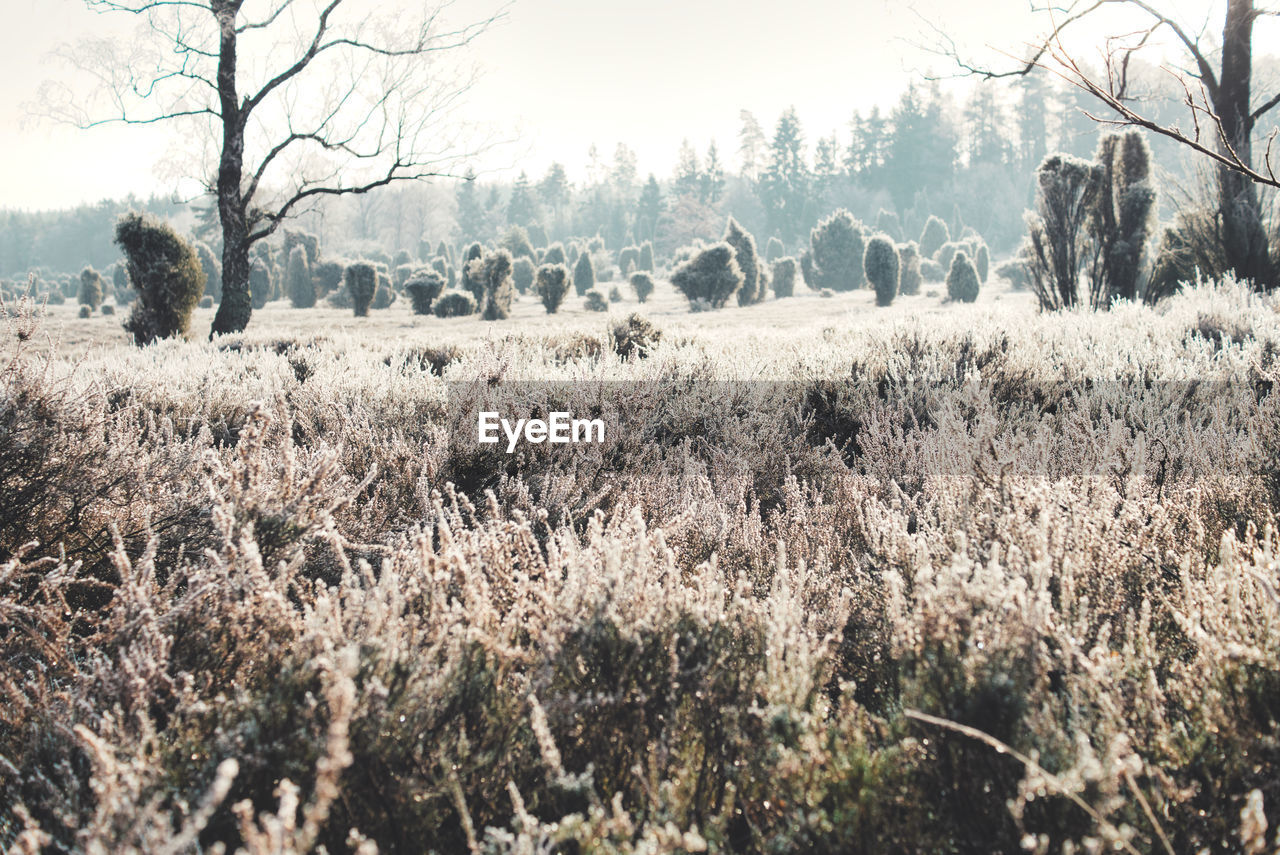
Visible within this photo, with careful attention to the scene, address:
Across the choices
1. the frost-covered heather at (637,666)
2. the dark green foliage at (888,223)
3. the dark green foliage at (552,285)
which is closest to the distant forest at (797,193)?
the dark green foliage at (888,223)

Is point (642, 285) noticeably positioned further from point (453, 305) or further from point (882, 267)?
point (882, 267)

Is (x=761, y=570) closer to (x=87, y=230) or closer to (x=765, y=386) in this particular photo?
(x=765, y=386)

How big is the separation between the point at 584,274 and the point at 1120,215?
93.2 feet

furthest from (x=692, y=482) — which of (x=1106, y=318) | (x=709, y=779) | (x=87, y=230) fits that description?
(x=87, y=230)

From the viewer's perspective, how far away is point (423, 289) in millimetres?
25016

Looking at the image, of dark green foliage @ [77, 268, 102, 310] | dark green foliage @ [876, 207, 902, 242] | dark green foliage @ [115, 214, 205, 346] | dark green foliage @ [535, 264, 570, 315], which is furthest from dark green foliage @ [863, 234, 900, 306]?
dark green foliage @ [77, 268, 102, 310]

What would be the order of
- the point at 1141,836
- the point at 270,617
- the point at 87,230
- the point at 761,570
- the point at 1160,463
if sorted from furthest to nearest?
the point at 87,230 → the point at 1160,463 → the point at 761,570 → the point at 270,617 → the point at 1141,836

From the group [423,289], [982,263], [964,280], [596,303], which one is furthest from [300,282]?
[982,263]

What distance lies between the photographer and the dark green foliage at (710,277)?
26062mm

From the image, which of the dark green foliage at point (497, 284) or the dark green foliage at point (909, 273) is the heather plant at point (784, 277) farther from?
the dark green foliage at point (497, 284)

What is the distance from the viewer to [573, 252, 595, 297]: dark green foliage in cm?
3694

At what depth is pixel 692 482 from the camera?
11.2ft

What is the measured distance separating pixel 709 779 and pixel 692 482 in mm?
2011

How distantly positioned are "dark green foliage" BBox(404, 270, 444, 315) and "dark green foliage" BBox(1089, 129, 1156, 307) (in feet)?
71.1
